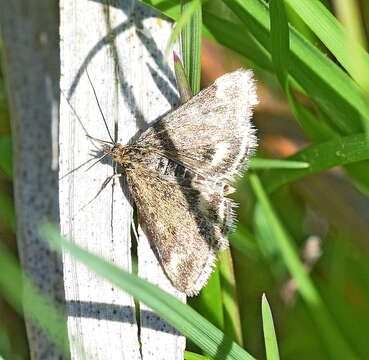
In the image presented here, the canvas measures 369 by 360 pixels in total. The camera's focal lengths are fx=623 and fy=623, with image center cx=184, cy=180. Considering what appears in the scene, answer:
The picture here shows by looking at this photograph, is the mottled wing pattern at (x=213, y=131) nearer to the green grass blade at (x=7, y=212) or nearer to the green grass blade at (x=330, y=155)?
the green grass blade at (x=330, y=155)

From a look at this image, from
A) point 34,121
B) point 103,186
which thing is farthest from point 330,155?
point 34,121

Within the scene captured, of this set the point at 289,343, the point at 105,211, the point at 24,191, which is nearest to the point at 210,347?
the point at 105,211

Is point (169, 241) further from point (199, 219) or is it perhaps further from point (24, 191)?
point (24, 191)

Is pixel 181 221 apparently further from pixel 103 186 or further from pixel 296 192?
pixel 296 192

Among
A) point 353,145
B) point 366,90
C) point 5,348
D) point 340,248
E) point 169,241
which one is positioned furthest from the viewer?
point 340,248

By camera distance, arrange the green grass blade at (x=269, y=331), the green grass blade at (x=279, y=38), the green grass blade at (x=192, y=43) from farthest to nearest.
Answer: the green grass blade at (x=192, y=43)
the green grass blade at (x=279, y=38)
the green grass blade at (x=269, y=331)

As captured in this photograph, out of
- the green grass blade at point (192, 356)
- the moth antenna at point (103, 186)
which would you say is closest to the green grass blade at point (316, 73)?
the moth antenna at point (103, 186)

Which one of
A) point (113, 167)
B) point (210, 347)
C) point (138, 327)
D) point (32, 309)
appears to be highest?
point (113, 167)
